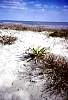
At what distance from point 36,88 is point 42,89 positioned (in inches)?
6.6

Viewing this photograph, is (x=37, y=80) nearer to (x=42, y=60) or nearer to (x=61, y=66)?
(x=61, y=66)

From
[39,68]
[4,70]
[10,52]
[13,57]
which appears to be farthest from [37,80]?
[10,52]

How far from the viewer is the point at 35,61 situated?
19.3 feet

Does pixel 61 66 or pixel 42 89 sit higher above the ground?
pixel 61 66

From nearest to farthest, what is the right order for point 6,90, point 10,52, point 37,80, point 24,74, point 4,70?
point 6,90
point 37,80
point 24,74
point 4,70
point 10,52

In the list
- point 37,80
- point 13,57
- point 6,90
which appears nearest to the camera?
point 6,90

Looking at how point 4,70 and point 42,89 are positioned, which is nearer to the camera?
point 42,89

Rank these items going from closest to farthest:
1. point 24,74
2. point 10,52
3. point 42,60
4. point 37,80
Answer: point 37,80 → point 24,74 → point 42,60 → point 10,52

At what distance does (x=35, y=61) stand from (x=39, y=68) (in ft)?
2.35

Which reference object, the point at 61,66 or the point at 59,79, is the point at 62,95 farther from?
the point at 61,66

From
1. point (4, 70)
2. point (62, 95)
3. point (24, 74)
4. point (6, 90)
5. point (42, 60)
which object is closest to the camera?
point (62, 95)

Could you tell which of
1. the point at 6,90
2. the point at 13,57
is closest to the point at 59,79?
the point at 6,90

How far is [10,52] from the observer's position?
7414 millimetres

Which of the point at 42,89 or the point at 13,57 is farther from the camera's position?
the point at 13,57
